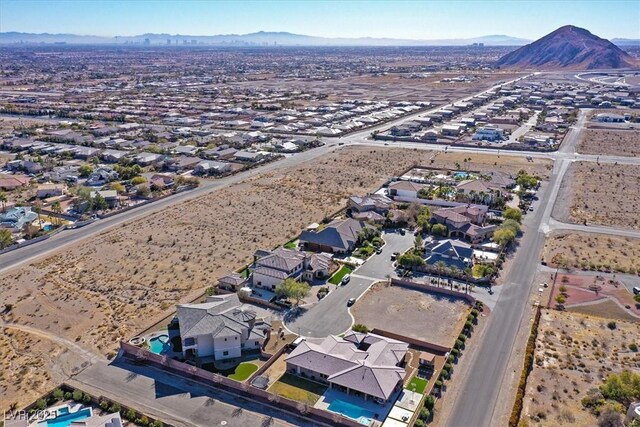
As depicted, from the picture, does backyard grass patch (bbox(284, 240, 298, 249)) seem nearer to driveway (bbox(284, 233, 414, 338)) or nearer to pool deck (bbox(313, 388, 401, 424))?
driveway (bbox(284, 233, 414, 338))

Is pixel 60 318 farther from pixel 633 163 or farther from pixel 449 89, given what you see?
pixel 449 89

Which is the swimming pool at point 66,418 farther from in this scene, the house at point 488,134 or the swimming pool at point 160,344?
the house at point 488,134

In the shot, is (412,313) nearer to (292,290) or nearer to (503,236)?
(292,290)

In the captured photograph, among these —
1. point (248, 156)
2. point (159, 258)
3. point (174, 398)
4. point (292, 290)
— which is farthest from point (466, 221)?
point (248, 156)

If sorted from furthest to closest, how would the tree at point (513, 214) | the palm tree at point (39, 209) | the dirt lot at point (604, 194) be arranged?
1. the dirt lot at point (604, 194)
2. the palm tree at point (39, 209)
3. the tree at point (513, 214)

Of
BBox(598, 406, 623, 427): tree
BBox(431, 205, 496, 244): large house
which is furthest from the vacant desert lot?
BBox(598, 406, 623, 427): tree

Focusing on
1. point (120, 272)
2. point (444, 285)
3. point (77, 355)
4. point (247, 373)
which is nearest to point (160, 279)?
point (120, 272)

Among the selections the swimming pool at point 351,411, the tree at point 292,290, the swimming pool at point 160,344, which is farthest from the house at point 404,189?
the swimming pool at point 351,411
